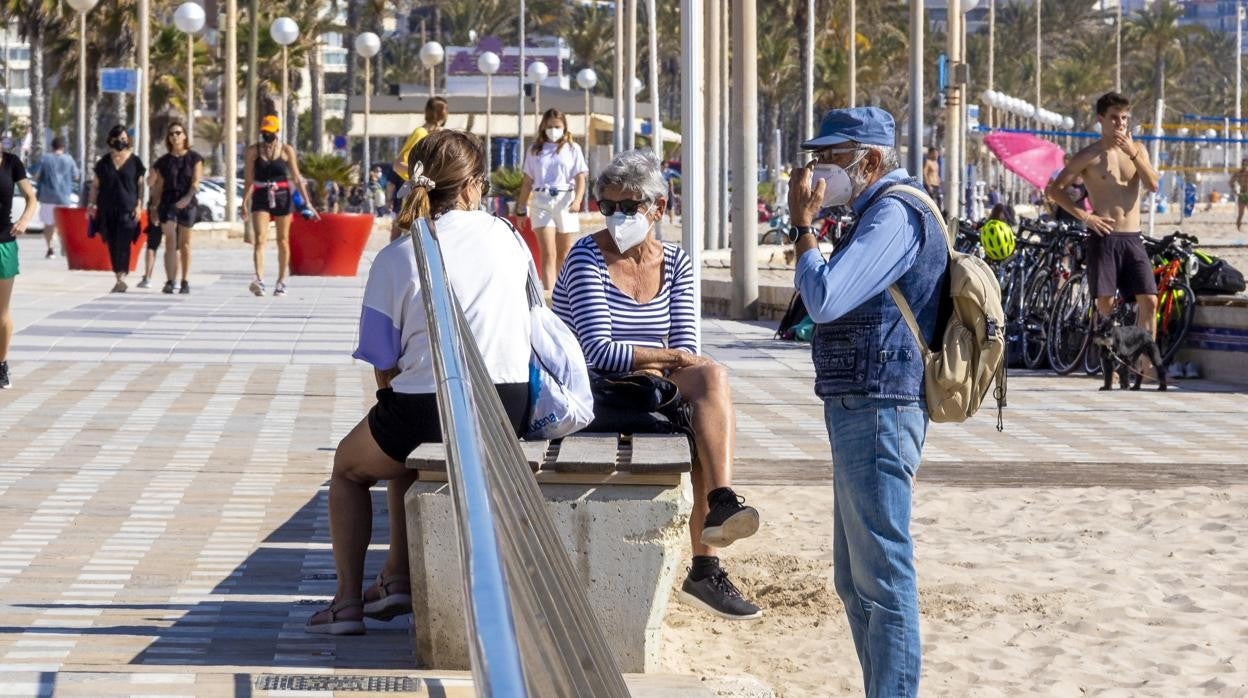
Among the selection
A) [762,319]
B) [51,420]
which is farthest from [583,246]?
[762,319]

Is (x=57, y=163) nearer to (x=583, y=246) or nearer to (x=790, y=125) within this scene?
(x=583, y=246)

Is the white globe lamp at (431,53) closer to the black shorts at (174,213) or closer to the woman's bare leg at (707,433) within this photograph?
the black shorts at (174,213)

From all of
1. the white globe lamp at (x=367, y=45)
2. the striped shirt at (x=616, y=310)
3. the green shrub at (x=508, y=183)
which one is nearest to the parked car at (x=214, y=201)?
the white globe lamp at (x=367, y=45)

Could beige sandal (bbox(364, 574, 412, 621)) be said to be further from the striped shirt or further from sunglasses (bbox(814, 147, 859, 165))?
sunglasses (bbox(814, 147, 859, 165))

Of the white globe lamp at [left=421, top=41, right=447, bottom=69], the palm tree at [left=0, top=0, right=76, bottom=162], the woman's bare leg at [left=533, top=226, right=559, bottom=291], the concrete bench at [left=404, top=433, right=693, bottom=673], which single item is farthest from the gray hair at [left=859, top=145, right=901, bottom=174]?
the palm tree at [left=0, top=0, right=76, bottom=162]

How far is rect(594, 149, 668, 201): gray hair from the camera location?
249 inches

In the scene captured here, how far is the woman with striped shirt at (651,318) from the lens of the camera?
19.6 feet

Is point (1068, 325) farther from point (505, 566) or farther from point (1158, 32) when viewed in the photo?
point (1158, 32)

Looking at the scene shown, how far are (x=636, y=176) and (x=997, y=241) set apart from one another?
315 inches

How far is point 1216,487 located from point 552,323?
415 centimetres

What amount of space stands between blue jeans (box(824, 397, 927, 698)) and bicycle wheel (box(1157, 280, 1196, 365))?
9300 mm

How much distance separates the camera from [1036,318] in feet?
47.6

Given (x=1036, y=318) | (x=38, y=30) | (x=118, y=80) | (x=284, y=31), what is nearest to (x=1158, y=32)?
(x=38, y=30)

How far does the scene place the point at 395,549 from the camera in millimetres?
5766
